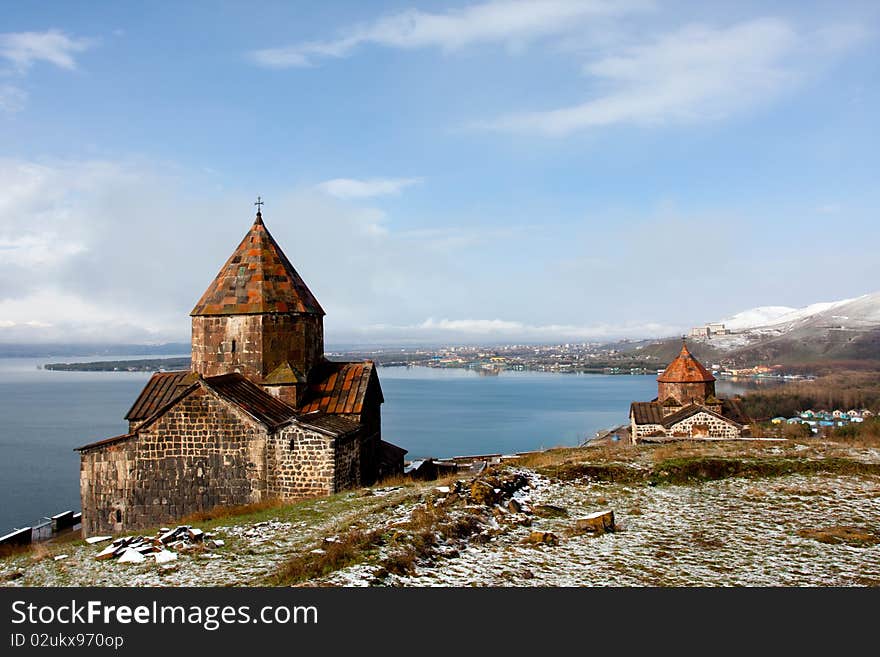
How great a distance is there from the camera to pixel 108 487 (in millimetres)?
10195

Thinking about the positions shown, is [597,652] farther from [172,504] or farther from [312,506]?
[172,504]

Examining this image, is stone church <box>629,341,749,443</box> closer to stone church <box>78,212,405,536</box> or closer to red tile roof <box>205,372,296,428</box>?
stone church <box>78,212,405,536</box>

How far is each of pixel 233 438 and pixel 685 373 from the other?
60.2 feet

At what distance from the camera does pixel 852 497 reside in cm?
738

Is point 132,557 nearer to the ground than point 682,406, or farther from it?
farther from it

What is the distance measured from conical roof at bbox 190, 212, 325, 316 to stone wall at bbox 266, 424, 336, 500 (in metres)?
3.11

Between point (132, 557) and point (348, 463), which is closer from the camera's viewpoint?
point (132, 557)

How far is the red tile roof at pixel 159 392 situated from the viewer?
1182 cm

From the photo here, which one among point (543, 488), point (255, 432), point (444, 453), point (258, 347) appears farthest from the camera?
point (444, 453)

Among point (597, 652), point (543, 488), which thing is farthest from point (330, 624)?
point (543, 488)

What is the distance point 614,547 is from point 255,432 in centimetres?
664

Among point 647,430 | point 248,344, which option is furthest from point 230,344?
point 647,430

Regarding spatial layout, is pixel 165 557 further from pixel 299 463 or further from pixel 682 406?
pixel 682 406

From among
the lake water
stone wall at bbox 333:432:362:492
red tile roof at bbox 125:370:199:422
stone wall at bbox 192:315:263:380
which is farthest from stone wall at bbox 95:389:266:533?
the lake water
